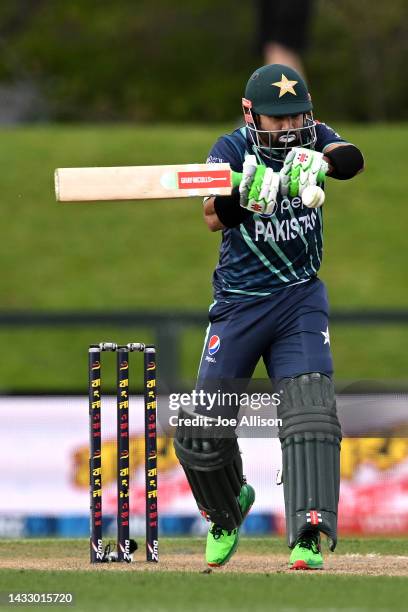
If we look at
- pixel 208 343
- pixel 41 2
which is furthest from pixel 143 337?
pixel 41 2

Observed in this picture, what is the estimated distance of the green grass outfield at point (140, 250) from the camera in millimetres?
14898

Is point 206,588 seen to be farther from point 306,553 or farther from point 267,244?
point 267,244

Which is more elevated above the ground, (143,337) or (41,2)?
(41,2)

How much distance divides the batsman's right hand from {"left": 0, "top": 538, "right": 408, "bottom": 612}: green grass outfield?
1431 mm

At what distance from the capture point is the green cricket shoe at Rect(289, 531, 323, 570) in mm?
6227

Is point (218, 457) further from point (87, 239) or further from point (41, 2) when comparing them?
point (41, 2)

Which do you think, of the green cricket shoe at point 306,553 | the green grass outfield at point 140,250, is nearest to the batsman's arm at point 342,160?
the green cricket shoe at point 306,553

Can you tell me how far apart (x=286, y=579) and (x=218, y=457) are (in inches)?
31.0

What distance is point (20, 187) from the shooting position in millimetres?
17047

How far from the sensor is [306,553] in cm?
624

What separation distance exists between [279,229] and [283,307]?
0.32 metres

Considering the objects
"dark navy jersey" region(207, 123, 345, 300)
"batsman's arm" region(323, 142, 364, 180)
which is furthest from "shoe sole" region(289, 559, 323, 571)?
"batsman's arm" region(323, 142, 364, 180)

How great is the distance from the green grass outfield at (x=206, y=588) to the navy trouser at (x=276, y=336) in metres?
0.83

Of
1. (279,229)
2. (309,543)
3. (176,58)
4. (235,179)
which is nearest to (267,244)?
(279,229)
